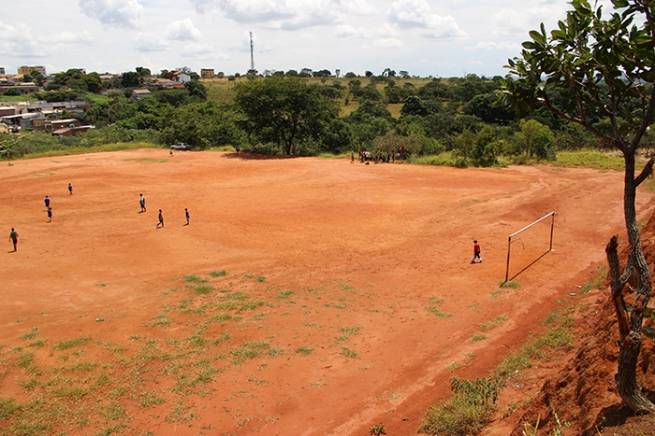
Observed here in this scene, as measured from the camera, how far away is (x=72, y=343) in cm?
1405

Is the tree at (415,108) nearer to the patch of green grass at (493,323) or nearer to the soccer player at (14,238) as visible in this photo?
the soccer player at (14,238)

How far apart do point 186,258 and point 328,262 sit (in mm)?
6250

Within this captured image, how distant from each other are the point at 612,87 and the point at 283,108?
1696 inches

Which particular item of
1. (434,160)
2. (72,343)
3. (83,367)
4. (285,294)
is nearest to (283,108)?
(434,160)

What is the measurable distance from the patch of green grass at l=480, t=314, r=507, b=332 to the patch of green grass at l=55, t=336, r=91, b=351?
1130cm

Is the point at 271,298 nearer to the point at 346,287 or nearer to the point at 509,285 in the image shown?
the point at 346,287

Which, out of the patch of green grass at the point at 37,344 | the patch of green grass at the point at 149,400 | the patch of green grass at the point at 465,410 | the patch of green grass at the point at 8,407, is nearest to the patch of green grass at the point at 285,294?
the patch of green grass at the point at 149,400

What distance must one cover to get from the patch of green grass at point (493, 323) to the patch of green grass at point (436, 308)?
48.9 inches

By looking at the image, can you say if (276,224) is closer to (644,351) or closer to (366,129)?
(644,351)

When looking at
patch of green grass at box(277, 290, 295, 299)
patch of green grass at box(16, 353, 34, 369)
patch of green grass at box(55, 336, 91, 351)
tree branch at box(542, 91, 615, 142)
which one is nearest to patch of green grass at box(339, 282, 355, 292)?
patch of green grass at box(277, 290, 295, 299)

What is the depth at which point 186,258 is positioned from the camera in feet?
71.8

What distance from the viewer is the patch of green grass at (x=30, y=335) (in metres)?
14.4

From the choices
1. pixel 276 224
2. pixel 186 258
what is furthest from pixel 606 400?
pixel 276 224

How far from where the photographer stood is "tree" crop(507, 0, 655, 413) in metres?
5.96
